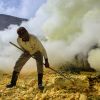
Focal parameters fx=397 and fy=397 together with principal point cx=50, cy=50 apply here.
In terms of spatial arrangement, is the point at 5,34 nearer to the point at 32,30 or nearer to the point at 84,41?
the point at 32,30

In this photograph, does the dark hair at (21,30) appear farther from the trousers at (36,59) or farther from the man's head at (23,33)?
the trousers at (36,59)

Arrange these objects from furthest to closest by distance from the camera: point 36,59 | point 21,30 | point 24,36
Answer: point 36,59, point 24,36, point 21,30

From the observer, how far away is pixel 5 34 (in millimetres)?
23125

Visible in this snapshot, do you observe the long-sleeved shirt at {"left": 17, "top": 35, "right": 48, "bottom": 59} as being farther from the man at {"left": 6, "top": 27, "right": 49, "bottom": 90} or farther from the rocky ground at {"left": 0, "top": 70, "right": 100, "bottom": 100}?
the rocky ground at {"left": 0, "top": 70, "right": 100, "bottom": 100}

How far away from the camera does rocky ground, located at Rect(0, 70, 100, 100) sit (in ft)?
35.9

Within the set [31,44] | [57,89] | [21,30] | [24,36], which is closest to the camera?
[21,30]

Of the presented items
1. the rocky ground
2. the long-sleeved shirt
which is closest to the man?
the long-sleeved shirt

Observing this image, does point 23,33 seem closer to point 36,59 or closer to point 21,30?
point 21,30

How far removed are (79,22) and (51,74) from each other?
16.4 feet

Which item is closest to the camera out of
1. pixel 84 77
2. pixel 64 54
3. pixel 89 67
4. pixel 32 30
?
pixel 84 77

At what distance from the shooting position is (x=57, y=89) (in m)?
11.5

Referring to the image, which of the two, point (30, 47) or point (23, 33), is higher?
point (23, 33)

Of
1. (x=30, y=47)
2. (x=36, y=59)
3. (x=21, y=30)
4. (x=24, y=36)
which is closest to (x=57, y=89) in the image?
(x=36, y=59)

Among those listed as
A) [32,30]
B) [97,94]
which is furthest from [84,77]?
[32,30]
